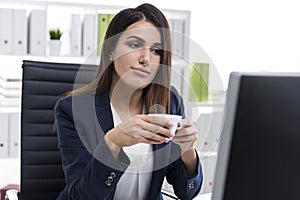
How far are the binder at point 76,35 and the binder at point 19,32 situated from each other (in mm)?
281

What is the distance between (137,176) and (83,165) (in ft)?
0.63

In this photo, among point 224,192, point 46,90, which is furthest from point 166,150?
point 224,192

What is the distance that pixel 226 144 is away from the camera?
659 mm

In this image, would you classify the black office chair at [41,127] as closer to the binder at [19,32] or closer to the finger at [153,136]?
the finger at [153,136]

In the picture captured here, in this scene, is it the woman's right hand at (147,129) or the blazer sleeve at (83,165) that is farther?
the blazer sleeve at (83,165)

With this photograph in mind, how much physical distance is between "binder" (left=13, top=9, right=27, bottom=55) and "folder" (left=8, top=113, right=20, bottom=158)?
0.38 m

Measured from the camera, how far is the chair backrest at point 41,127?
1.68m

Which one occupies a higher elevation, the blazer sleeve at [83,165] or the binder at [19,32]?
the binder at [19,32]

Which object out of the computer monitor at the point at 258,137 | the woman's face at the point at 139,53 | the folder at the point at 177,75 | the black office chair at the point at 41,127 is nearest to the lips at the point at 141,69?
the woman's face at the point at 139,53

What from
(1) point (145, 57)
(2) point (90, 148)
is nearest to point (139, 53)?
(1) point (145, 57)

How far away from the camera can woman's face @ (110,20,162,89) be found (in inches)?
47.4

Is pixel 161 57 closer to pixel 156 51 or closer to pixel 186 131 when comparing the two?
pixel 156 51

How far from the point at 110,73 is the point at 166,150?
0.28 metres

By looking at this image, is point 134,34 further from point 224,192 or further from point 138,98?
point 224,192
